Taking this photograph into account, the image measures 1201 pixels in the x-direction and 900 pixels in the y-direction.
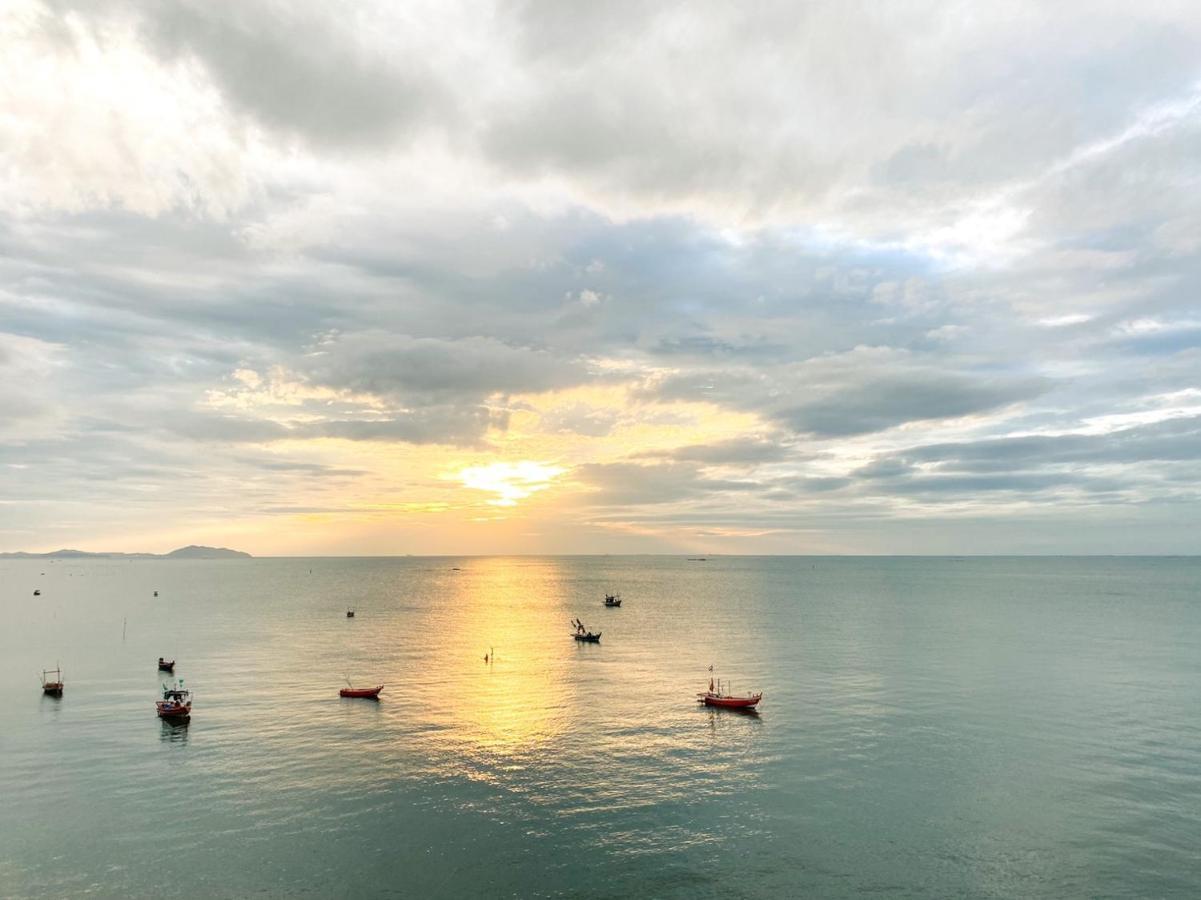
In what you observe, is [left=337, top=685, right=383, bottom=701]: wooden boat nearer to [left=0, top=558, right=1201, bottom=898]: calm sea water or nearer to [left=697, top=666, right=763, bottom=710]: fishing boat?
[left=0, top=558, right=1201, bottom=898]: calm sea water

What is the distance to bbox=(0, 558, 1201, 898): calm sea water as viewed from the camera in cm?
4425

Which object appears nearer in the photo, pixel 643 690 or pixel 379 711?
pixel 379 711

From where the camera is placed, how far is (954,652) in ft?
401

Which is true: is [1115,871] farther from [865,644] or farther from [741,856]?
[865,644]

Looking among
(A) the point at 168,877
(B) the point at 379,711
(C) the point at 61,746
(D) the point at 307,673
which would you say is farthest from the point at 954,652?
(C) the point at 61,746

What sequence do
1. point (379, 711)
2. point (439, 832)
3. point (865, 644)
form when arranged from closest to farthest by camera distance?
point (439, 832), point (379, 711), point (865, 644)

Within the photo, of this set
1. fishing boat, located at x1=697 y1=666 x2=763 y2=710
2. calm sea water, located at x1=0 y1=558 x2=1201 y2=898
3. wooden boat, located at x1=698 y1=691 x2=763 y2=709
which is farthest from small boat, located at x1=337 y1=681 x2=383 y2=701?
wooden boat, located at x1=698 y1=691 x2=763 y2=709

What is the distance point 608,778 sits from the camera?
59719 millimetres

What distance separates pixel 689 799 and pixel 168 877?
119ft

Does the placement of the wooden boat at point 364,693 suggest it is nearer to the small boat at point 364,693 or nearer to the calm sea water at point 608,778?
the small boat at point 364,693

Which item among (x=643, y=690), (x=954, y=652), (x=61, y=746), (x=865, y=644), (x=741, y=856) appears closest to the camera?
(x=741, y=856)

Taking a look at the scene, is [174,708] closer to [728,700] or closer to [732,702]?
[728,700]

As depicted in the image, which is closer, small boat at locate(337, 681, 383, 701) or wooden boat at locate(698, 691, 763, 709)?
wooden boat at locate(698, 691, 763, 709)

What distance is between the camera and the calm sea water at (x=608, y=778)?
145 ft
